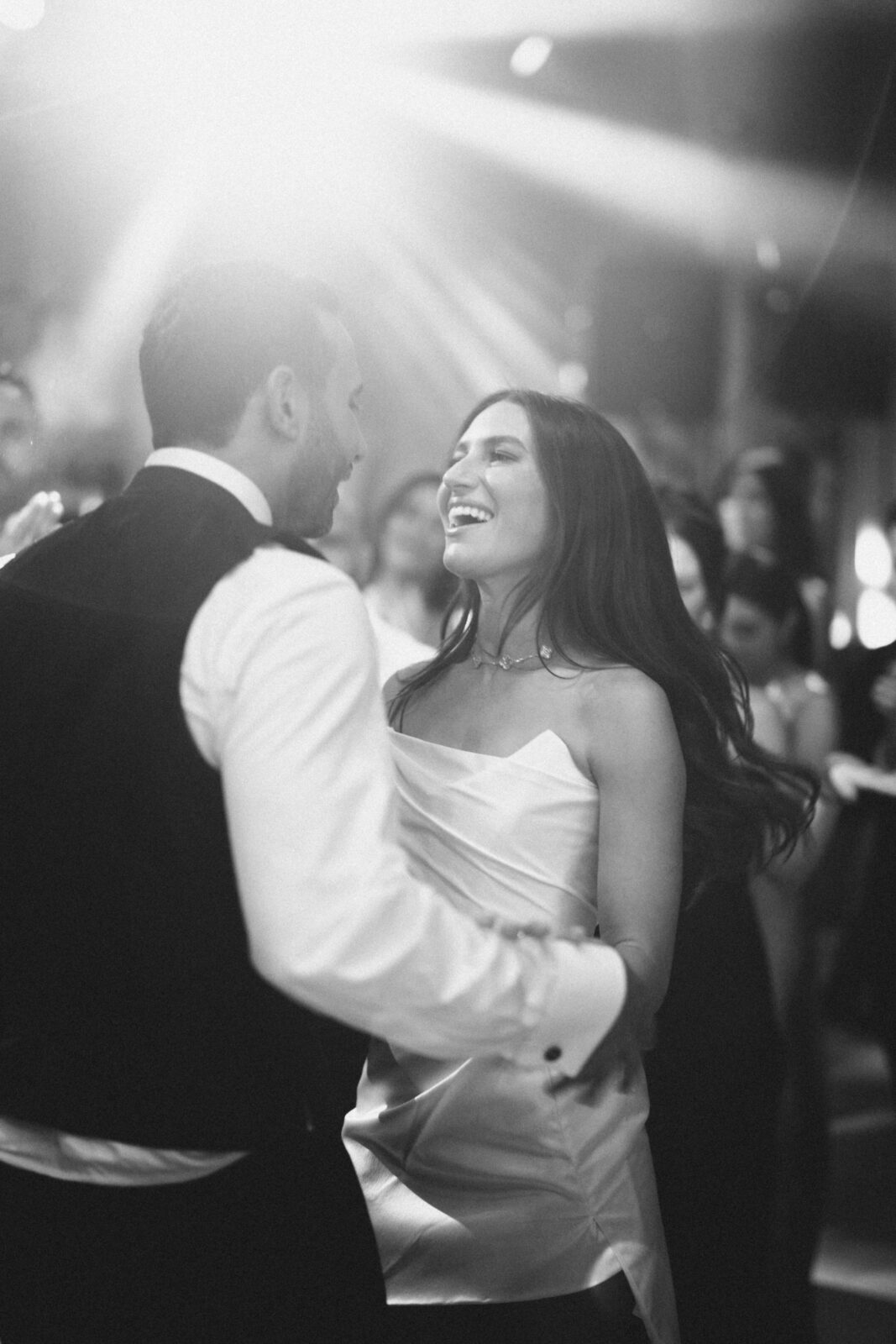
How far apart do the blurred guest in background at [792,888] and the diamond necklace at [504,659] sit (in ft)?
3.14

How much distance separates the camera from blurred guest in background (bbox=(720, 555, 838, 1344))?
3043 millimetres

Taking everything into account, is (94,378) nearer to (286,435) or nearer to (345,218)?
(345,218)

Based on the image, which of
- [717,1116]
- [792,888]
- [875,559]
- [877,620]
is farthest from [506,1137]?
[875,559]

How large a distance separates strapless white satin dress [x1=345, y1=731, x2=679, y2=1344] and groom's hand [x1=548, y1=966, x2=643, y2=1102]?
11.8 inches

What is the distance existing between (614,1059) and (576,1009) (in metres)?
0.13

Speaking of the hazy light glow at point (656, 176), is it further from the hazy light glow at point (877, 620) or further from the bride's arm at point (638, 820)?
the bride's arm at point (638, 820)

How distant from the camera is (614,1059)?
4.88 feet

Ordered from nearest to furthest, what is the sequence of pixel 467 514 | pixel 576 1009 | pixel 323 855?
pixel 323 855, pixel 576 1009, pixel 467 514

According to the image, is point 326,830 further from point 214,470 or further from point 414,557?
point 414,557

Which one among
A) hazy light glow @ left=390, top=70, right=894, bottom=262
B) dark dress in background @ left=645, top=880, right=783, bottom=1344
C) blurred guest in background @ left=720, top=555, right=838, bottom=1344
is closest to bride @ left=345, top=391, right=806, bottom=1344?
dark dress in background @ left=645, top=880, right=783, bottom=1344

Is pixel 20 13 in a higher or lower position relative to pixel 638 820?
higher

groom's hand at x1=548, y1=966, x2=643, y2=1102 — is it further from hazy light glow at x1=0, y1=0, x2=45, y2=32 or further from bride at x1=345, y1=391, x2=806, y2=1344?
hazy light glow at x1=0, y1=0, x2=45, y2=32

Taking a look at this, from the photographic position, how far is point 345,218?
27.5 feet

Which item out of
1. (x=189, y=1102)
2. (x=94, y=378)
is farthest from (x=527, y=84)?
(x=189, y=1102)
